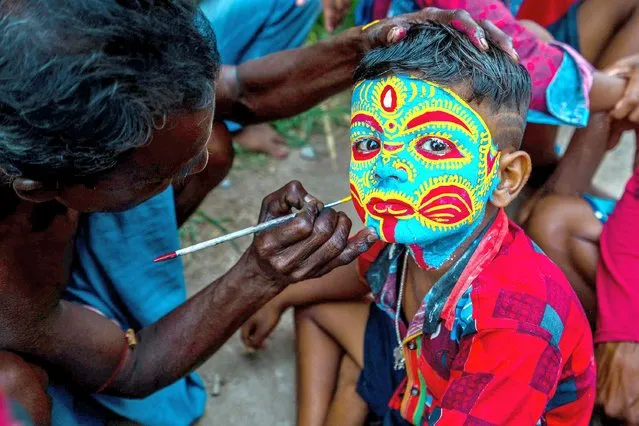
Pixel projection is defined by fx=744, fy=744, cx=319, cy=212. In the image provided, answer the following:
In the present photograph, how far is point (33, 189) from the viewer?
1335 millimetres

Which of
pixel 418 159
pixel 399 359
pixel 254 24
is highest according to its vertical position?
pixel 418 159

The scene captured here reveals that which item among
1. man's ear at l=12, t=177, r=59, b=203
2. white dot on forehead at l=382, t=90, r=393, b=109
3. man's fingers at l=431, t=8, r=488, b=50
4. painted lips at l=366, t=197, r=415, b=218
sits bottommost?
painted lips at l=366, t=197, r=415, b=218

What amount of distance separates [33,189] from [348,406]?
1.09 m

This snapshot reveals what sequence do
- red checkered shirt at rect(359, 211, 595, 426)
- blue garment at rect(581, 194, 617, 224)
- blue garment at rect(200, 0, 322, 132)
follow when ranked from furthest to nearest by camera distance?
blue garment at rect(200, 0, 322, 132)
blue garment at rect(581, 194, 617, 224)
red checkered shirt at rect(359, 211, 595, 426)

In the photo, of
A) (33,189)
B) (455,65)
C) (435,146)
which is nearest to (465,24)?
(455,65)

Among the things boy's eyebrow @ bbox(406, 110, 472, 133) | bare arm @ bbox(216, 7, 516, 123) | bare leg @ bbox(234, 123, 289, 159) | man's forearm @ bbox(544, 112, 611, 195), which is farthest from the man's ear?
bare leg @ bbox(234, 123, 289, 159)

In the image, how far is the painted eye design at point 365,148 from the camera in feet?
4.96

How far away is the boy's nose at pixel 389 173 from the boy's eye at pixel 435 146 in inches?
2.4

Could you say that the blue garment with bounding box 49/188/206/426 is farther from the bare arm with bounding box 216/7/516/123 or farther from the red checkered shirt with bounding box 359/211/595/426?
the red checkered shirt with bounding box 359/211/595/426

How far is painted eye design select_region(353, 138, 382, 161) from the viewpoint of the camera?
1.51 m

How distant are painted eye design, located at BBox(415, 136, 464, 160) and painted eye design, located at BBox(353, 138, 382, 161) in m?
0.09

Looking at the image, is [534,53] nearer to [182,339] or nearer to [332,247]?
[332,247]

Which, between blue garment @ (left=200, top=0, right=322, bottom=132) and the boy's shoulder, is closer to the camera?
the boy's shoulder

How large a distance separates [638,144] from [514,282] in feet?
3.29
